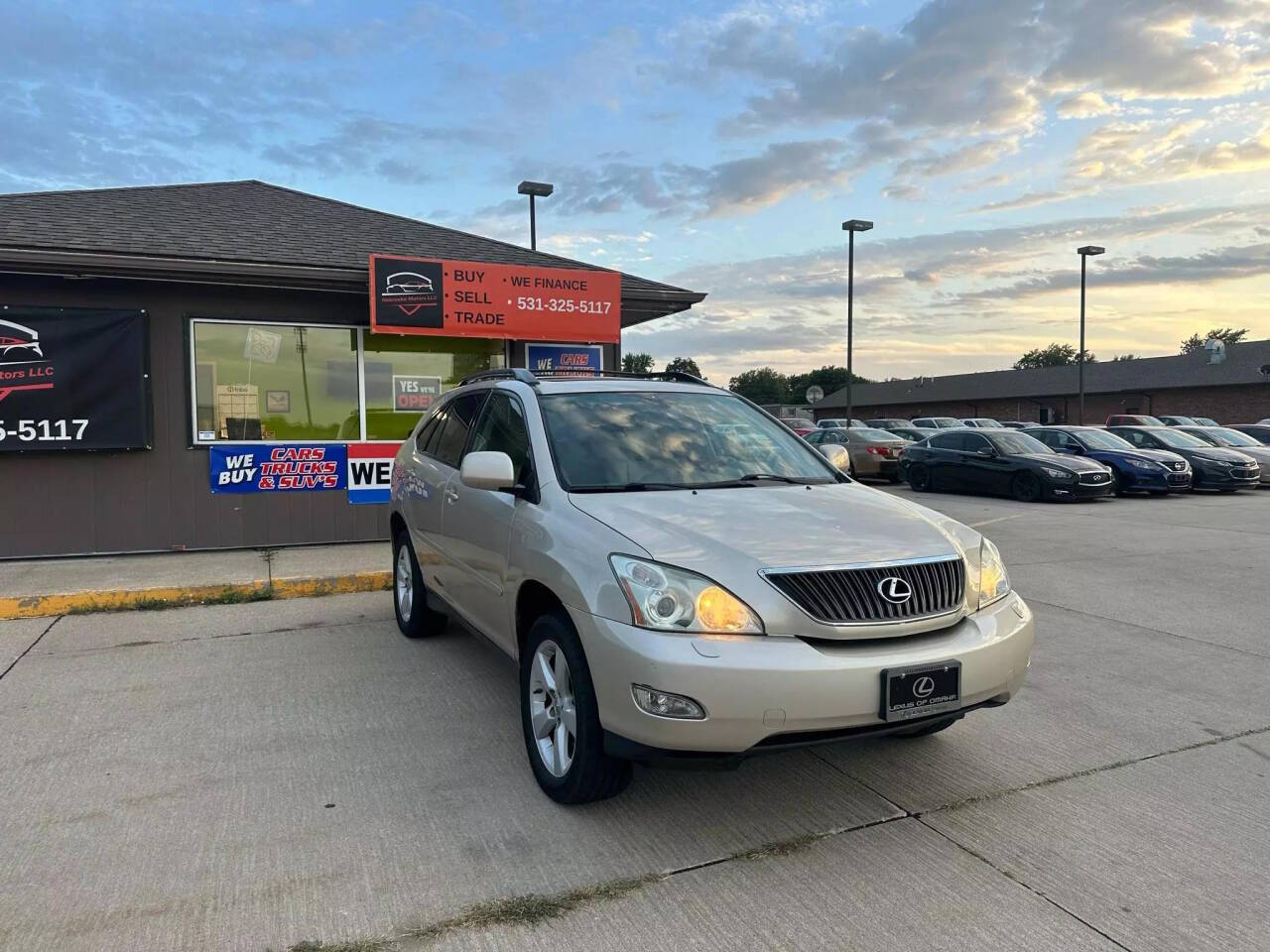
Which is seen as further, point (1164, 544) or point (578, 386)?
point (1164, 544)

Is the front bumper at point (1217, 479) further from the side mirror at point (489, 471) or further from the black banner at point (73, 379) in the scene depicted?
the black banner at point (73, 379)

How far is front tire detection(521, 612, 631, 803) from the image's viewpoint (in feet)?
10.2

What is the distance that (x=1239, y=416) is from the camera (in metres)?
44.9

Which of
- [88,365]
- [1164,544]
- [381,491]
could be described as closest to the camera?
[88,365]

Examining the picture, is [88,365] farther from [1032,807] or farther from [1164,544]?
[1164,544]

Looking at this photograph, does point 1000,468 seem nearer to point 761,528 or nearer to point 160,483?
point 160,483

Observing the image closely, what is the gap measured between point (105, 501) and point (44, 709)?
14.9ft

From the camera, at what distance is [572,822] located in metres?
3.24

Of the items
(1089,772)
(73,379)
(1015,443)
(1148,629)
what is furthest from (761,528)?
(1015,443)

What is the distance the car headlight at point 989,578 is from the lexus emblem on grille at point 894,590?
50 centimetres

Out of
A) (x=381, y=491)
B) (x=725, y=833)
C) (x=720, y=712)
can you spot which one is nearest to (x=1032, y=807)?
(x=725, y=833)

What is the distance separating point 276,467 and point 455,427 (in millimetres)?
4593

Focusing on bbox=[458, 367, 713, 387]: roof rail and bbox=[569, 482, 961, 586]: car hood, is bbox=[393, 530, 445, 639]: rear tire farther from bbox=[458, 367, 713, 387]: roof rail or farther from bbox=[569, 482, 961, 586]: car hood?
bbox=[569, 482, 961, 586]: car hood

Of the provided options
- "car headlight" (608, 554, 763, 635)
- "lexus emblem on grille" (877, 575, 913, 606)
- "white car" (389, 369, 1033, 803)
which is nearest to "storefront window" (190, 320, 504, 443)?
"white car" (389, 369, 1033, 803)
